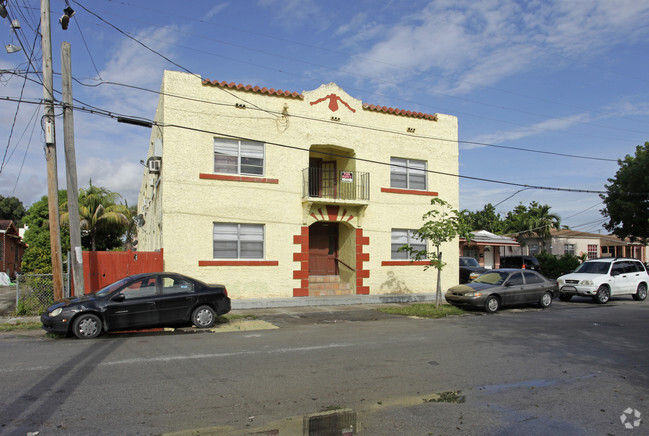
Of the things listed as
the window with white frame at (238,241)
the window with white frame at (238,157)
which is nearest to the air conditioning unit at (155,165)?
the window with white frame at (238,157)

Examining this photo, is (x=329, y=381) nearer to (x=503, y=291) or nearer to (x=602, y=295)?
(x=503, y=291)

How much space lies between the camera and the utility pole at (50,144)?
12445 mm

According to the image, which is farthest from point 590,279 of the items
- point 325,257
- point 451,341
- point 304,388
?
point 304,388

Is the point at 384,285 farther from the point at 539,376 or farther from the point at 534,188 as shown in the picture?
the point at 539,376

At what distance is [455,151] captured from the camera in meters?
20.3

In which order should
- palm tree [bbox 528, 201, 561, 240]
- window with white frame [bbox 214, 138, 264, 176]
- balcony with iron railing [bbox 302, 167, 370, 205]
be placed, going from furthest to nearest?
palm tree [bbox 528, 201, 561, 240]
balcony with iron railing [bbox 302, 167, 370, 205]
window with white frame [bbox 214, 138, 264, 176]

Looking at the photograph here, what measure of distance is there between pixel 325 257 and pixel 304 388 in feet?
42.7

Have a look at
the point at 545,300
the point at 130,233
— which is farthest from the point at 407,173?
the point at 130,233

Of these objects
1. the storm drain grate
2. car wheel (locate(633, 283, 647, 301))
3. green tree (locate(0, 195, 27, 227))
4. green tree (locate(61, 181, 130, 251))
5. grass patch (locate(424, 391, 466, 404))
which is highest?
green tree (locate(0, 195, 27, 227))

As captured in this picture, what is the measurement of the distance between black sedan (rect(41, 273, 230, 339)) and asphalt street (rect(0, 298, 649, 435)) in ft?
1.37

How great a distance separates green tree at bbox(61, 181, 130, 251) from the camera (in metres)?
30.7

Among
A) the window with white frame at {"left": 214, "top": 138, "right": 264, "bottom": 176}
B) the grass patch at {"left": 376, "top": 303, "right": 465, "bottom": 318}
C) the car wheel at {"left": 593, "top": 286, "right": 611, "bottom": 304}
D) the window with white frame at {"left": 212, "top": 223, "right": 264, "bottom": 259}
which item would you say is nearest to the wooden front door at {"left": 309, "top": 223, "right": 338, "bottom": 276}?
the window with white frame at {"left": 212, "top": 223, "right": 264, "bottom": 259}

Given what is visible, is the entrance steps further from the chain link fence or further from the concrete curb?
the chain link fence

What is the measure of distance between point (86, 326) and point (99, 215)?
23.3 m
